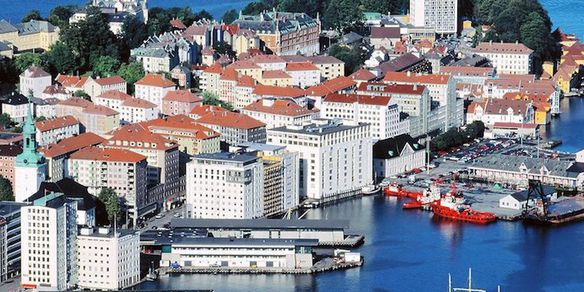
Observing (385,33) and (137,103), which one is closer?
(137,103)

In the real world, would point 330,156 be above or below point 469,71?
below

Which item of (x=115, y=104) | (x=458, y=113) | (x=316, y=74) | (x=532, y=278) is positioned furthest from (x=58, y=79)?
(x=532, y=278)

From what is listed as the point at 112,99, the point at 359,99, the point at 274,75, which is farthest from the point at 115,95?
the point at 359,99

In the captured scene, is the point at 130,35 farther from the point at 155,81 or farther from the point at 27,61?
the point at 155,81

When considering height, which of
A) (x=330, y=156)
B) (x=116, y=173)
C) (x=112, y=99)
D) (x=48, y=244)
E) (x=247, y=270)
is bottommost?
(x=247, y=270)

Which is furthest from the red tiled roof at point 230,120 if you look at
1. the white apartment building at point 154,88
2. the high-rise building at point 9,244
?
the high-rise building at point 9,244

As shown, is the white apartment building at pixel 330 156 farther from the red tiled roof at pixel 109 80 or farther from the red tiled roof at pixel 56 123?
the red tiled roof at pixel 109 80

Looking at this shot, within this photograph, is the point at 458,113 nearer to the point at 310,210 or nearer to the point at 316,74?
the point at 316,74
